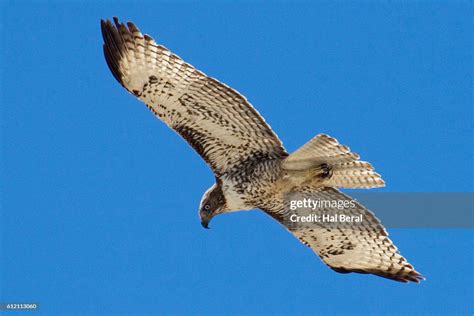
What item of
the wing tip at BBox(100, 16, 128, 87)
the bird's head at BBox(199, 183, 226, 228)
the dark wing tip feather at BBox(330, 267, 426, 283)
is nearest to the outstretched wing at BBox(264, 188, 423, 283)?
the dark wing tip feather at BBox(330, 267, 426, 283)

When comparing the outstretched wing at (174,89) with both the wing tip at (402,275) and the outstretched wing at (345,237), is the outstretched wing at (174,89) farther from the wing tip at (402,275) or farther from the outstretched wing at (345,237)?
the wing tip at (402,275)

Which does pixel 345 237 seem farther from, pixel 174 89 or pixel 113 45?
pixel 113 45

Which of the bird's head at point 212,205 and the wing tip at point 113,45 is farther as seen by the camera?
the bird's head at point 212,205

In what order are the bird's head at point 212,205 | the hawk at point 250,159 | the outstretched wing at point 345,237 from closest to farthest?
the hawk at point 250,159
the bird's head at point 212,205
the outstretched wing at point 345,237

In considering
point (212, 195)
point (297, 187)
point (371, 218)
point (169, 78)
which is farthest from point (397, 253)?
point (169, 78)

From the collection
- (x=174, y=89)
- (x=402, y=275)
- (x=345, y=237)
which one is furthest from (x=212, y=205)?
(x=402, y=275)

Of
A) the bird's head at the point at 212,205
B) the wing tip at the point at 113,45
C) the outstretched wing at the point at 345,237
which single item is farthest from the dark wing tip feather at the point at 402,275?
the wing tip at the point at 113,45

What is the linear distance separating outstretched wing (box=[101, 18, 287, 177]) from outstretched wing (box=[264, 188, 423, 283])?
2.33 feet

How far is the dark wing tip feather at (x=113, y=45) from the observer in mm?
6793

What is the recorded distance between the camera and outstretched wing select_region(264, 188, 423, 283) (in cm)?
741

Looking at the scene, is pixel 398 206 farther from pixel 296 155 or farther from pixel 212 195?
pixel 212 195

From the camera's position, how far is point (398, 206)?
7.14m

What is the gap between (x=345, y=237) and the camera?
24.9 feet

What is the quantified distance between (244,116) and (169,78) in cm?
63
